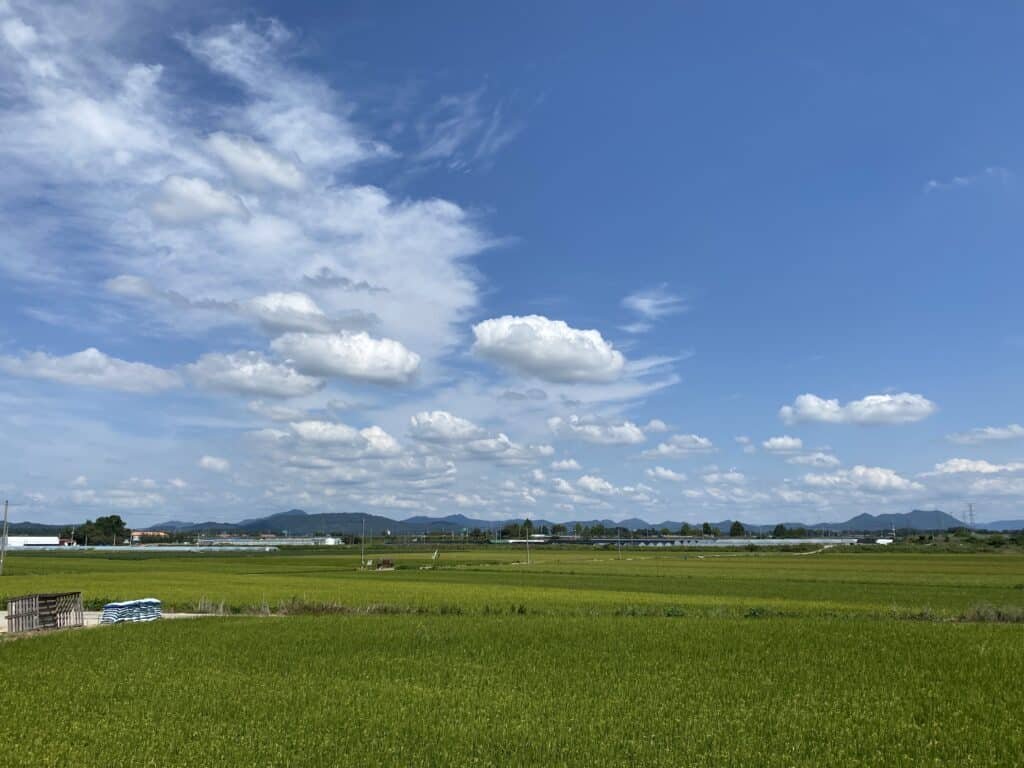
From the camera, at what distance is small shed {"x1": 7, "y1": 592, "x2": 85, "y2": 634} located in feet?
109

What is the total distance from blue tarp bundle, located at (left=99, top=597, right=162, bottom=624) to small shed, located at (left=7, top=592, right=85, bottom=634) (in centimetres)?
128

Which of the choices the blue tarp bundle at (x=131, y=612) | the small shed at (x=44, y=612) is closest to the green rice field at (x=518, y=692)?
the small shed at (x=44, y=612)

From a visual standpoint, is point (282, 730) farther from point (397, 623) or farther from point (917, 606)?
point (917, 606)

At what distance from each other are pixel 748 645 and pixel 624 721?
11.6m

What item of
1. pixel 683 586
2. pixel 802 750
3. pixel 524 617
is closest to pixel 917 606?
pixel 683 586

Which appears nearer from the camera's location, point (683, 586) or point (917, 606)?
point (917, 606)

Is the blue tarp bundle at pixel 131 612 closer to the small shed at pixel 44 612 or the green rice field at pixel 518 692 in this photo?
the small shed at pixel 44 612

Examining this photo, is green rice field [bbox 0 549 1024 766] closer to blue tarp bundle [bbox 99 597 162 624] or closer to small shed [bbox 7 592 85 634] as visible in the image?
small shed [bbox 7 592 85 634]

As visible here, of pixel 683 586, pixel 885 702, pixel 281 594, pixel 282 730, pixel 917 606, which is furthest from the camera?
pixel 683 586

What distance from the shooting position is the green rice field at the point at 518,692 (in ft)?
45.4

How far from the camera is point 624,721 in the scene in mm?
15602

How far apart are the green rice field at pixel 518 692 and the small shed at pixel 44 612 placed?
11.5 feet

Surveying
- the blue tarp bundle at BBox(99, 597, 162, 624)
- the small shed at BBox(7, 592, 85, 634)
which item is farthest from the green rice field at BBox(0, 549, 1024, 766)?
the blue tarp bundle at BBox(99, 597, 162, 624)

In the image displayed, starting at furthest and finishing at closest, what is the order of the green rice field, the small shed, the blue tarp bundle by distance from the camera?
the blue tarp bundle
the small shed
the green rice field
